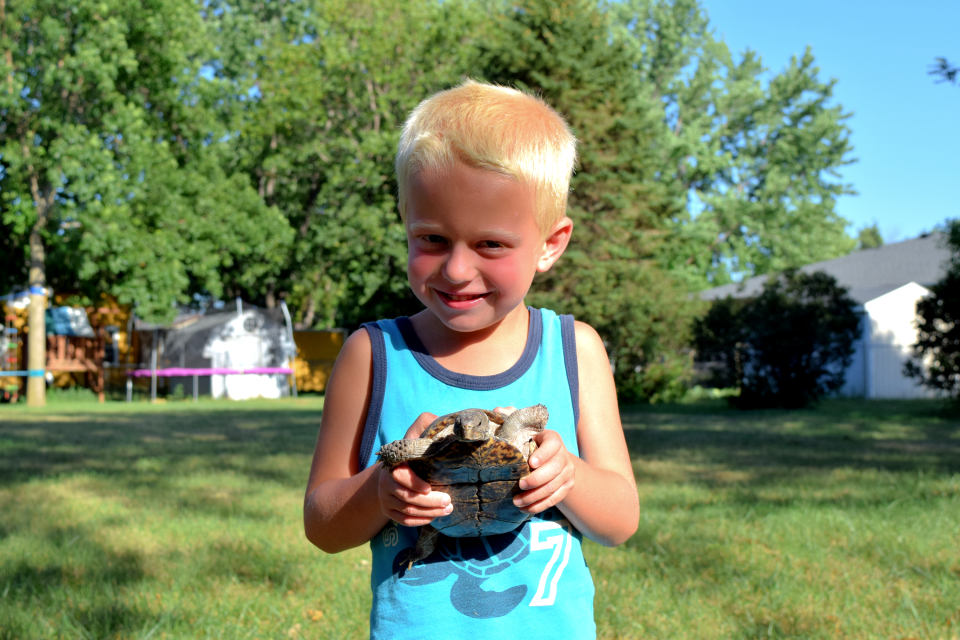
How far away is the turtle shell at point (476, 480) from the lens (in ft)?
4.55

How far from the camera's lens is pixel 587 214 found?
67.1 ft

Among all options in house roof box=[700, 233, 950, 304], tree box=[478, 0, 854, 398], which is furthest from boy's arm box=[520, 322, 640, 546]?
house roof box=[700, 233, 950, 304]

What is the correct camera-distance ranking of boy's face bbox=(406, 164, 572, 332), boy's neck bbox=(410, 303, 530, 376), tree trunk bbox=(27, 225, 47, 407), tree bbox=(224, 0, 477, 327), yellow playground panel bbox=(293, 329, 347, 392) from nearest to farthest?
boy's face bbox=(406, 164, 572, 332) → boy's neck bbox=(410, 303, 530, 376) → tree trunk bbox=(27, 225, 47, 407) → tree bbox=(224, 0, 477, 327) → yellow playground panel bbox=(293, 329, 347, 392)

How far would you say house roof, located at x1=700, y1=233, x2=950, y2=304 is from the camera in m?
31.7

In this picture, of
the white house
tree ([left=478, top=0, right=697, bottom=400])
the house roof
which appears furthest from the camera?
the house roof

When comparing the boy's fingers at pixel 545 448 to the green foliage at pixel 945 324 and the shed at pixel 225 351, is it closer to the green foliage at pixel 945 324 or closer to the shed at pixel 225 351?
the green foliage at pixel 945 324

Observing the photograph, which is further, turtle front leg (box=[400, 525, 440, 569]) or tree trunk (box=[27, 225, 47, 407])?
tree trunk (box=[27, 225, 47, 407])

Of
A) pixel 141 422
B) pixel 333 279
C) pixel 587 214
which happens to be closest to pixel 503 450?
pixel 141 422

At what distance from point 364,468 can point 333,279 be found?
32.1m

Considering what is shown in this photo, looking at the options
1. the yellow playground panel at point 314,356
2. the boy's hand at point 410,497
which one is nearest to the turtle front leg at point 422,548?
the boy's hand at point 410,497

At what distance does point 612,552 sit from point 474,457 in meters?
3.84

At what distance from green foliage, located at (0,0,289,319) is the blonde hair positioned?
22.4 metres

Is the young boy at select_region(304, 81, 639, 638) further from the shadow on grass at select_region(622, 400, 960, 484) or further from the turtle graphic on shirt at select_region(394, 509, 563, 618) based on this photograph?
the shadow on grass at select_region(622, 400, 960, 484)

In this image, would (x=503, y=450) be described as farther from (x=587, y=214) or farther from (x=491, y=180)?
(x=587, y=214)
